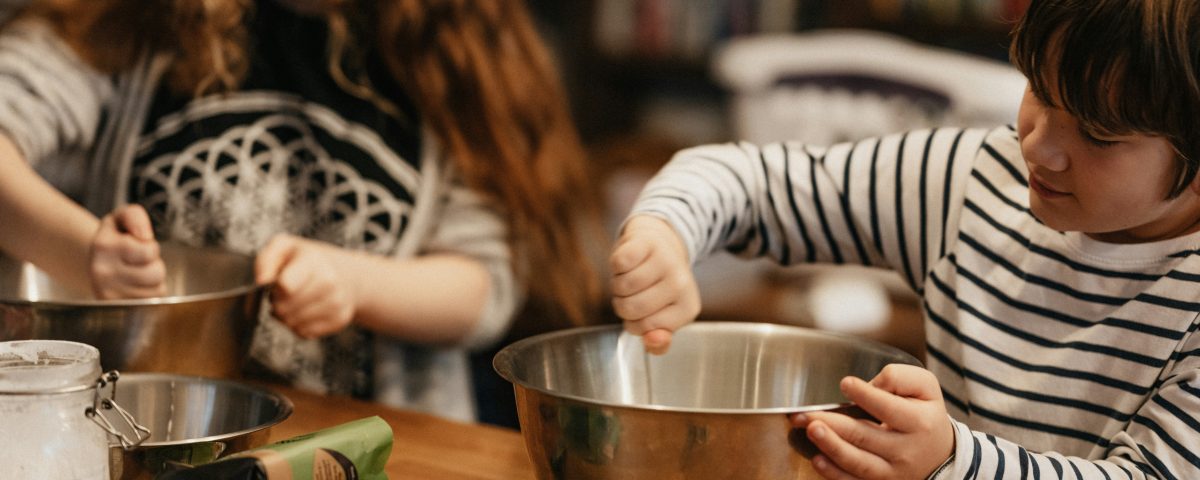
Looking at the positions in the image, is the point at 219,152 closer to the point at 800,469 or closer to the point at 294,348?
the point at 294,348

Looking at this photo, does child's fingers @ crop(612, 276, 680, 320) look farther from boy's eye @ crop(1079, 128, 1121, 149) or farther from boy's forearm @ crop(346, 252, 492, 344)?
boy's forearm @ crop(346, 252, 492, 344)

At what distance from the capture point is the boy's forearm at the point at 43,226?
3.20 feet

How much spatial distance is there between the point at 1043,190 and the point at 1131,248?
0.31 ft

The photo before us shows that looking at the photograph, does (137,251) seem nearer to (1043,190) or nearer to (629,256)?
(629,256)

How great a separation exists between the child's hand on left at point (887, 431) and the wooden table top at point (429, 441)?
0.27 meters

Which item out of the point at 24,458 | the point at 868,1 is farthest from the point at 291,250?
the point at 868,1

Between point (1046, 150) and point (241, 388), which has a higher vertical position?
point (1046, 150)

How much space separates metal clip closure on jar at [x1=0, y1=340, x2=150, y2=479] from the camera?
0.57m

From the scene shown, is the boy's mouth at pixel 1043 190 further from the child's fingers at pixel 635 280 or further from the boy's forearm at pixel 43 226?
the boy's forearm at pixel 43 226

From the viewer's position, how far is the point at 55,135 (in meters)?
1.21

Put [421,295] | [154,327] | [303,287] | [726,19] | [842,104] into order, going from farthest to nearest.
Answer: [726,19]
[842,104]
[421,295]
[303,287]
[154,327]

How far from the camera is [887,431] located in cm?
62

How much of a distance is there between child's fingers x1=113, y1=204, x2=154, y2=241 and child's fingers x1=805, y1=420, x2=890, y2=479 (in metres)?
0.53

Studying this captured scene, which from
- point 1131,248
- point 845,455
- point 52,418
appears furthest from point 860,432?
point 52,418
